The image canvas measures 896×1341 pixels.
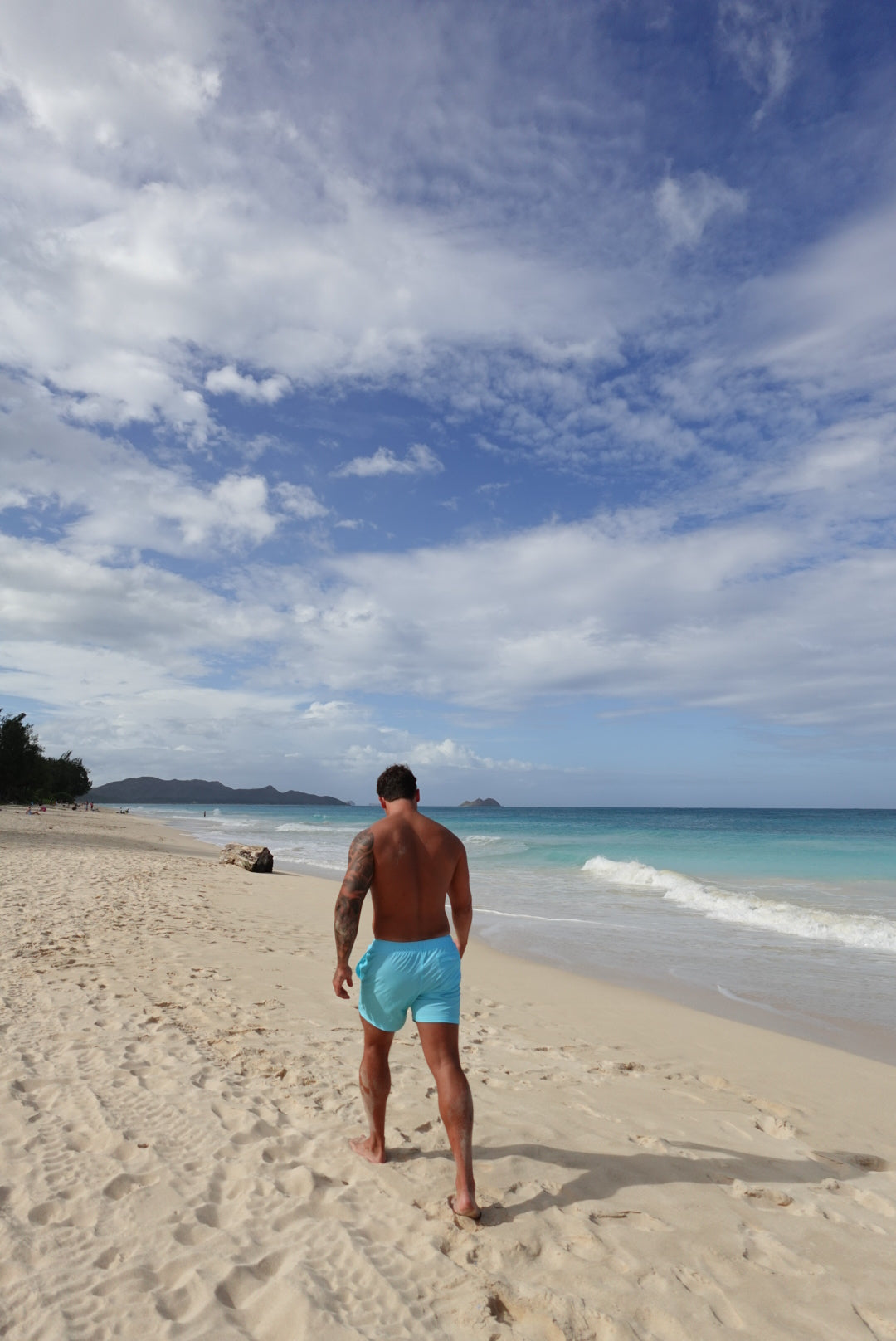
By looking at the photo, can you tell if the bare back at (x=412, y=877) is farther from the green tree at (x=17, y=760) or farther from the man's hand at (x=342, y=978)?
the green tree at (x=17, y=760)

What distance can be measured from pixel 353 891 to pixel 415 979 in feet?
1.61

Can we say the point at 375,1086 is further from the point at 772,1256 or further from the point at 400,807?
the point at 772,1256

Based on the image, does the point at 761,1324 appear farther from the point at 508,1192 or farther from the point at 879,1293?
the point at 508,1192

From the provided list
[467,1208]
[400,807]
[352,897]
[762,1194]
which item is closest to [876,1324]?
[762,1194]

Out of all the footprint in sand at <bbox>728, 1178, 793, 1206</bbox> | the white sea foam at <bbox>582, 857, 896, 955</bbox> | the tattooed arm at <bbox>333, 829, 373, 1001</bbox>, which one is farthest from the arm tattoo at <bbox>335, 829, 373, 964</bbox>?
the white sea foam at <bbox>582, 857, 896, 955</bbox>

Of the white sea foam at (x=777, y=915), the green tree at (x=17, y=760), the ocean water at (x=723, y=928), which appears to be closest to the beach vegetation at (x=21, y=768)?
the green tree at (x=17, y=760)

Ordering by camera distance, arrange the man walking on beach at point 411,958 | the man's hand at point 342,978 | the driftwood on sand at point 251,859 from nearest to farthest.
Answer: the man walking on beach at point 411,958 → the man's hand at point 342,978 → the driftwood on sand at point 251,859

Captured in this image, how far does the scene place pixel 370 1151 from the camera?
3775 mm

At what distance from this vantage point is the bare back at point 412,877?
3529 millimetres

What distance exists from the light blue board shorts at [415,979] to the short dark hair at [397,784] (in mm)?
717

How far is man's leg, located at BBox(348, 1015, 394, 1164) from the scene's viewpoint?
3.64 metres

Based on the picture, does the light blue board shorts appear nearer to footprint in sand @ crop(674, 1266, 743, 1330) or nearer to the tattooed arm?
the tattooed arm

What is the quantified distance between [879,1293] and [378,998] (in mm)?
2329

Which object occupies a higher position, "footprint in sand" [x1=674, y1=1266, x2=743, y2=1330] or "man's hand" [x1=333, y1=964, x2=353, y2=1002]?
"man's hand" [x1=333, y1=964, x2=353, y2=1002]
